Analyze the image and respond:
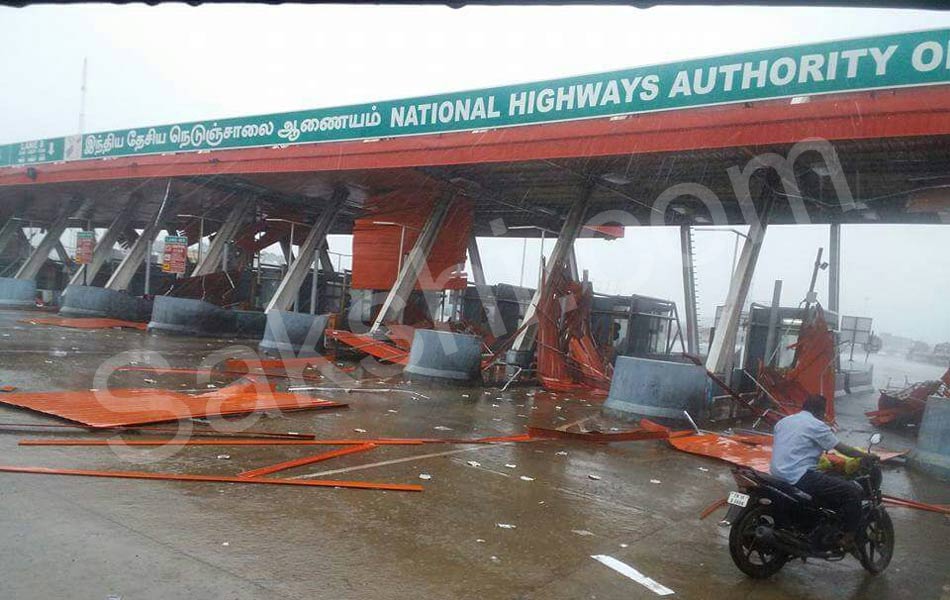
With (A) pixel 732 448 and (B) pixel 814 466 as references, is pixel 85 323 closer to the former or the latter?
(A) pixel 732 448

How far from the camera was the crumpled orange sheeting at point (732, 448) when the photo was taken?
27.2ft

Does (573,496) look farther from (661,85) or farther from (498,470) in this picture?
(661,85)

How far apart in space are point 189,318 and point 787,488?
18.8 m

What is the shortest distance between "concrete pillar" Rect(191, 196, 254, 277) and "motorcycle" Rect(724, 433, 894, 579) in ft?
74.4

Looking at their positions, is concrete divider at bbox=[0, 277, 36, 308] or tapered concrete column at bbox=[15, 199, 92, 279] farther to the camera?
tapered concrete column at bbox=[15, 199, 92, 279]

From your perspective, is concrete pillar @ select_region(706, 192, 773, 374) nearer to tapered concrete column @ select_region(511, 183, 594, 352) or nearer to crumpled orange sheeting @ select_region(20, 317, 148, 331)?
tapered concrete column @ select_region(511, 183, 594, 352)

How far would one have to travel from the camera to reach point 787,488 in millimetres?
4625

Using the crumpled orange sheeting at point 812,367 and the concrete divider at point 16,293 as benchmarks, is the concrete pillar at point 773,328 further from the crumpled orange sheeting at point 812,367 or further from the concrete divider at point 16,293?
the concrete divider at point 16,293

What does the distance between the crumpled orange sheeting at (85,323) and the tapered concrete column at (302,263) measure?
4.33m

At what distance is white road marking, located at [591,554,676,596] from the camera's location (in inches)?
165

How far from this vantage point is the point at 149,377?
11055 mm

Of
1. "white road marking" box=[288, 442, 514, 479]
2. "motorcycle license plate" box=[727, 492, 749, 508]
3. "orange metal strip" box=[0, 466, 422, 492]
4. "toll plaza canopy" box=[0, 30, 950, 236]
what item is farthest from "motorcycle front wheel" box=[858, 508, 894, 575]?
"toll plaza canopy" box=[0, 30, 950, 236]

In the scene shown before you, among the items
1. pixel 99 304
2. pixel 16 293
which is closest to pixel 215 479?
pixel 99 304

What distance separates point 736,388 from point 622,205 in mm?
8056
